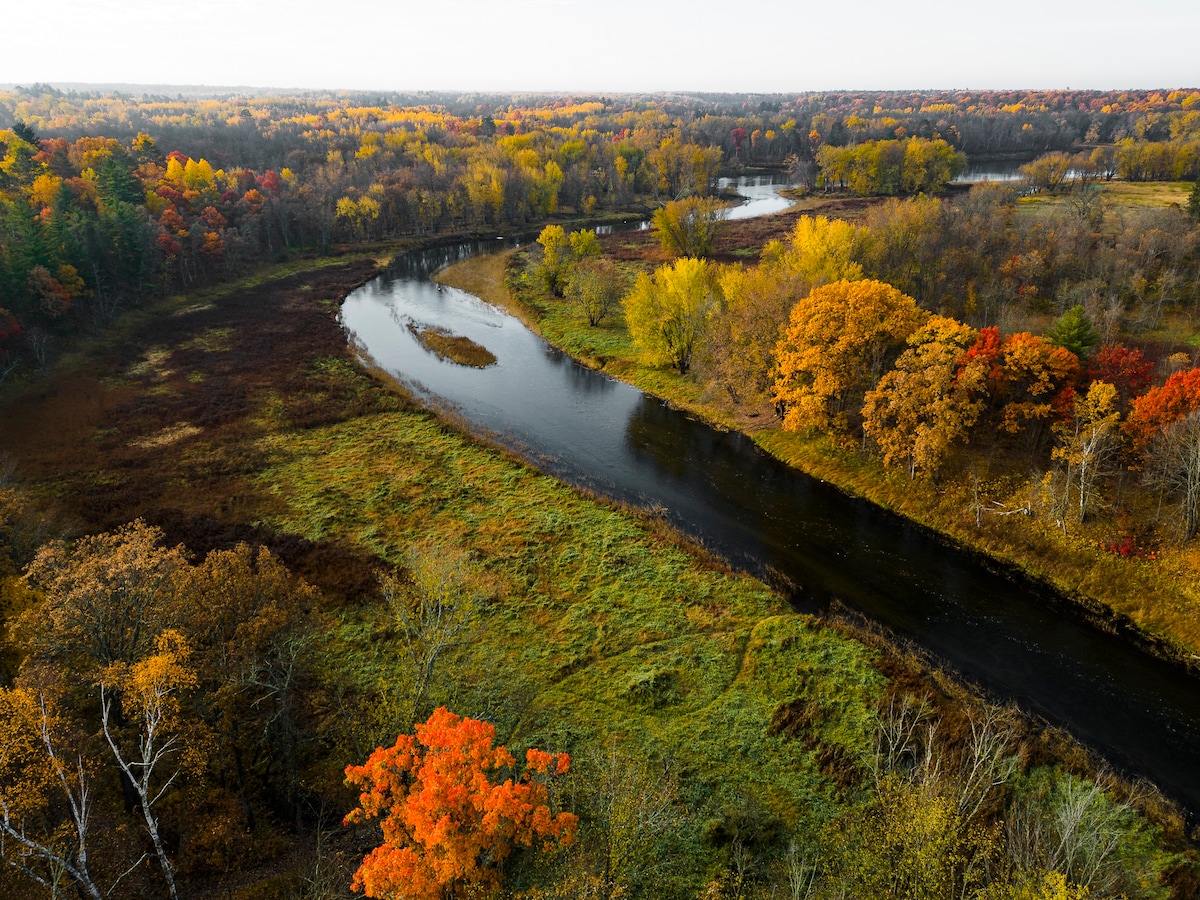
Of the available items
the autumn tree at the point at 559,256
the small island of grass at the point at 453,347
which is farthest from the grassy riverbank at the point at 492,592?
the autumn tree at the point at 559,256

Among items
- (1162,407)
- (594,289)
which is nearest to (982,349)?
(1162,407)

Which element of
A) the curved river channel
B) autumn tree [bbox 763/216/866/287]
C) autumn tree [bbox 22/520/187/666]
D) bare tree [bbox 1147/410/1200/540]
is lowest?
the curved river channel

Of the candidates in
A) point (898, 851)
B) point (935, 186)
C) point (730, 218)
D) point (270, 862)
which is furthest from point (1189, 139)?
point (270, 862)

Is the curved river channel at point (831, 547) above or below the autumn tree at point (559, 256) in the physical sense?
below

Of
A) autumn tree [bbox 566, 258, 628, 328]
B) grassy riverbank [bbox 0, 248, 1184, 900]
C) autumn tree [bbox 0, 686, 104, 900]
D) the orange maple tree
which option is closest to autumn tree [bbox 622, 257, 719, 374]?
autumn tree [bbox 566, 258, 628, 328]

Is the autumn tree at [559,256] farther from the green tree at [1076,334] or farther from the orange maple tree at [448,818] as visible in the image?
the orange maple tree at [448,818]

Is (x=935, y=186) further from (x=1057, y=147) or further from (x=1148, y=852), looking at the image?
(x=1148, y=852)

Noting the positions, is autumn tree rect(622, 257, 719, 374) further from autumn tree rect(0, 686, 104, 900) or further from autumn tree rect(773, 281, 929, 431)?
autumn tree rect(0, 686, 104, 900)
